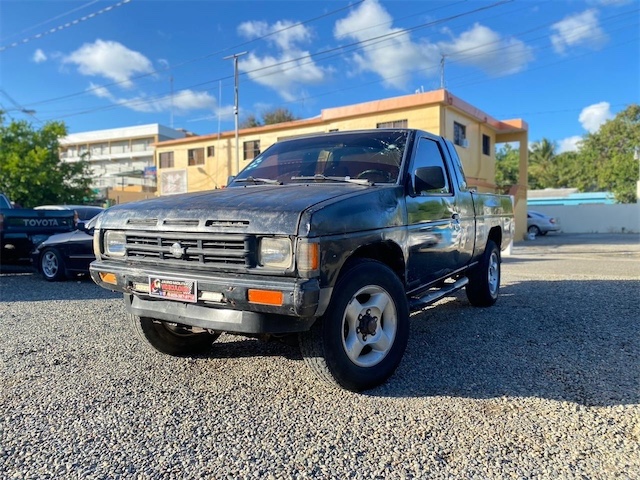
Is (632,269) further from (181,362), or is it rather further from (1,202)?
(1,202)

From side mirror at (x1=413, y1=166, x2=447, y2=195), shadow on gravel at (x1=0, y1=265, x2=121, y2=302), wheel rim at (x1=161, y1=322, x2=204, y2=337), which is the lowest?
shadow on gravel at (x1=0, y1=265, x2=121, y2=302)

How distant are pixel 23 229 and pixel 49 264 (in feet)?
4.08

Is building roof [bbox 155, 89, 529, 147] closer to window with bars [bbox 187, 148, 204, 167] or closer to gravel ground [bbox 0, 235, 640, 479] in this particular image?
window with bars [bbox 187, 148, 204, 167]

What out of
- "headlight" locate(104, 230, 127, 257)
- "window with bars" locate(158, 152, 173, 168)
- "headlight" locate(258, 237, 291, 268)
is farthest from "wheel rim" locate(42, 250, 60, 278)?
"window with bars" locate(158, 152, 173, 168)

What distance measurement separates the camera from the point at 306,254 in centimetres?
280

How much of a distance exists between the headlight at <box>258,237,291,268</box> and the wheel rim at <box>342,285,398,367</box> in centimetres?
58

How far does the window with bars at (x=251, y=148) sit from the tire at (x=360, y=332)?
24.1 m

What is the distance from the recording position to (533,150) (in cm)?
5631

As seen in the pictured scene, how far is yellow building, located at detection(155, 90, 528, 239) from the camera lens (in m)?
19.5

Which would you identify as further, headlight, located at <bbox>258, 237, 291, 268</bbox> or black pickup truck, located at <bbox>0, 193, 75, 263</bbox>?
black pickup truck, located at <bbox>0, 193, 75, 263</bbox>

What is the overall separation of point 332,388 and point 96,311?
3893 mm

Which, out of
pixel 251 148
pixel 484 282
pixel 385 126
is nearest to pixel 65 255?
pixel 484 282

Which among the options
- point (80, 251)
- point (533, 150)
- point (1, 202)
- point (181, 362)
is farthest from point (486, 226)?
point (533, 150)

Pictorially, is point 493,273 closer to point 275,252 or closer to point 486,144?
point 275,252
